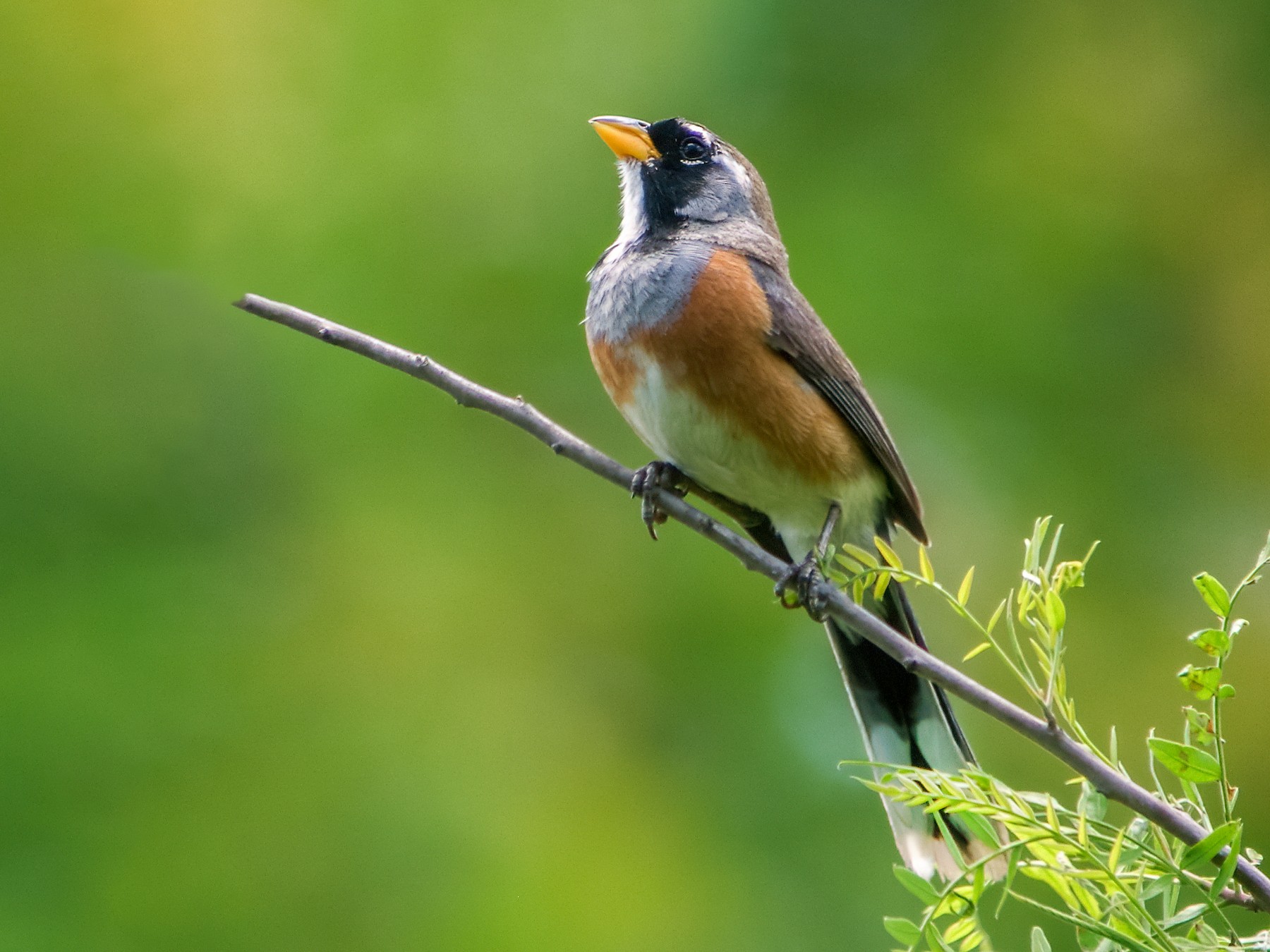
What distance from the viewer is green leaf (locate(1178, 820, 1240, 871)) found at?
1465 millimetres

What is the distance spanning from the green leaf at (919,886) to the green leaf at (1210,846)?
0.94 ft

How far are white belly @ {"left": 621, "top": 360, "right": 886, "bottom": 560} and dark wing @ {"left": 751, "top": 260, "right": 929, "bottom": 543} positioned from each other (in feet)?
0.25

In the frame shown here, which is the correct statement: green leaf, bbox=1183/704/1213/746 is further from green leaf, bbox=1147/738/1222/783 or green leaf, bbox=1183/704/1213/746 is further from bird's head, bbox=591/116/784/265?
bird's head, bbox=591/116/784/265

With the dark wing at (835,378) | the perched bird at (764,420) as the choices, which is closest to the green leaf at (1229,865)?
the perched bird at (764,420)

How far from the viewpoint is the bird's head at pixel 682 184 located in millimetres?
4277

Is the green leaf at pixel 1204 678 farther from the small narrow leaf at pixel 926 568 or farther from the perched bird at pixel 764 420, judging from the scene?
the perched bird at pixel 764 420

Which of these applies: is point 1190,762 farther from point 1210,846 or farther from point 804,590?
point 804,590

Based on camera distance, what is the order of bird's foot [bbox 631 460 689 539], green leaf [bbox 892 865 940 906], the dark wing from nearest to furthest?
green leaf [bbox 892 865 940 906] < bird's foot [bbox 631 460 689 539] < the dark wing

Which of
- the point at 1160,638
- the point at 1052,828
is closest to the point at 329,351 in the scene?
the point at 1160,638

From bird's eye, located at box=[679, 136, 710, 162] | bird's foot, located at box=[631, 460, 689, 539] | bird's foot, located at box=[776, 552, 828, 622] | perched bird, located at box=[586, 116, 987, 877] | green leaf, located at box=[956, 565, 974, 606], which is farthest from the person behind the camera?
bird's eye, located at box=[679, 136, 710, 162]

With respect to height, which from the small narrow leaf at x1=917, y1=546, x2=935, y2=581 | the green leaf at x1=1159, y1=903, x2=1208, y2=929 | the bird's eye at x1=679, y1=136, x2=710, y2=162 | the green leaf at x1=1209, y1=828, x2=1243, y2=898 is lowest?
the green leaf at x1=1159, y1=903, x2=1208, y2=929

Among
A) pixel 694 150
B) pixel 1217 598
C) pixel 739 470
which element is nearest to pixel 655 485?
pixel 739 470

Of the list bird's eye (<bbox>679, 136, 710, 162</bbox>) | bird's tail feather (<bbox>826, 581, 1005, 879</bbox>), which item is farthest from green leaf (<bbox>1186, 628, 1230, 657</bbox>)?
bird's eye (<bbox>679, 136, 710, 162</bbox>)

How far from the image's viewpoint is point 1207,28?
645cm
